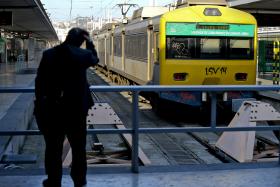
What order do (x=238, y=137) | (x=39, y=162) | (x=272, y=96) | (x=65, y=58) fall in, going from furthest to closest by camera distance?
1. (x=272, y=96)
2. (x=39, y=162)
3. (x=238, y=137)
4. (x=65, y=58)

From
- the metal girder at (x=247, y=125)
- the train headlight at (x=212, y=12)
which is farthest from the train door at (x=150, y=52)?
the metal girder at (x=247, y=125)

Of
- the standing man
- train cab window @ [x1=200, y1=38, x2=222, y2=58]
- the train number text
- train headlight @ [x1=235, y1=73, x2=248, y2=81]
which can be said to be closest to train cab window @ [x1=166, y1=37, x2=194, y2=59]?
train cab window @ [x1=200, y1=38, x2=222, y2=58]

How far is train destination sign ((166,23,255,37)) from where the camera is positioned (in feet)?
48.0

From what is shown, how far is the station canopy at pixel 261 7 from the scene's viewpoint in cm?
2220

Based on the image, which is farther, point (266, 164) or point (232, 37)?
point (232, 37)

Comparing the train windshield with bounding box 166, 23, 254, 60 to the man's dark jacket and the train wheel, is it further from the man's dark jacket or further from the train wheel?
the man's dark jacket

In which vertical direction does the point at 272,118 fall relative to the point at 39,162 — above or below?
above

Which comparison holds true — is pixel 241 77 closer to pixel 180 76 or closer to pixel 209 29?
pixel 209 29

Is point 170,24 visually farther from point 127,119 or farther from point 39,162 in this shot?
point 39,162

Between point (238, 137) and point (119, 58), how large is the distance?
1599 cm

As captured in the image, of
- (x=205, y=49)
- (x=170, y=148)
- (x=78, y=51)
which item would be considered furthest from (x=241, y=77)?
(x=78, y=51)

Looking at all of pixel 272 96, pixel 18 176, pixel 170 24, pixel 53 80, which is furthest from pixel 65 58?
pixel 272 96

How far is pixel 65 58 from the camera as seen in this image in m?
4.60

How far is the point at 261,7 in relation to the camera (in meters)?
25.2
